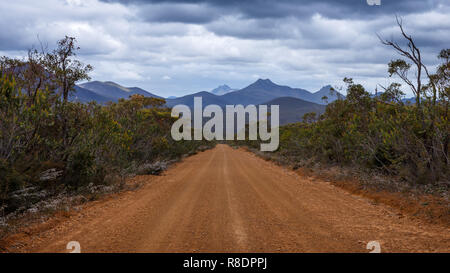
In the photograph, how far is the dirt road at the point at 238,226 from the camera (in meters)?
5.56

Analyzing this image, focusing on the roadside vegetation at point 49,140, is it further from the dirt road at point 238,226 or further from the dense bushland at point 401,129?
the dense bushland at point 401,129

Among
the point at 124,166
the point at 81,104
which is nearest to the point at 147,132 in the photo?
the point at 124,166

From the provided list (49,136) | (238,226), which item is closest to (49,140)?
(49,136)

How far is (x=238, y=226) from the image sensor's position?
6.93 metres

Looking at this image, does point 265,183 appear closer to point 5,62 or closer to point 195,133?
point 5,62

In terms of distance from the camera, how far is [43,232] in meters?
6.50

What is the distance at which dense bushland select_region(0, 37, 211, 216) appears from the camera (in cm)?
762

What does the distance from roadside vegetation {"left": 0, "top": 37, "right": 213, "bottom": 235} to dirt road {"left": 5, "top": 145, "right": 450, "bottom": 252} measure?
4.01ft

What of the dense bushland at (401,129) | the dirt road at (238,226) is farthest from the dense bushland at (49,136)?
the dense bushland at (401,129)

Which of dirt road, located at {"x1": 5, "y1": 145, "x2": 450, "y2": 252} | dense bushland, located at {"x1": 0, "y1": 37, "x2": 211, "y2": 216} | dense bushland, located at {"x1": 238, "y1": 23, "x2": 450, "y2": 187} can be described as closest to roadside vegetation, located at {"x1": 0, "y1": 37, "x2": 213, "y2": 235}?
dense bushland, located at {"x1": 0, "y1": 37, "x2": 211, "y2": 216}

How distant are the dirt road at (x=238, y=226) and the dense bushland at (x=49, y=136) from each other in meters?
1.37

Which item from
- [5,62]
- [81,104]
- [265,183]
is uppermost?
[5,62]

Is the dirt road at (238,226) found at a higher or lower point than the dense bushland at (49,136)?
lower

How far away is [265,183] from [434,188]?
6.20 meters
